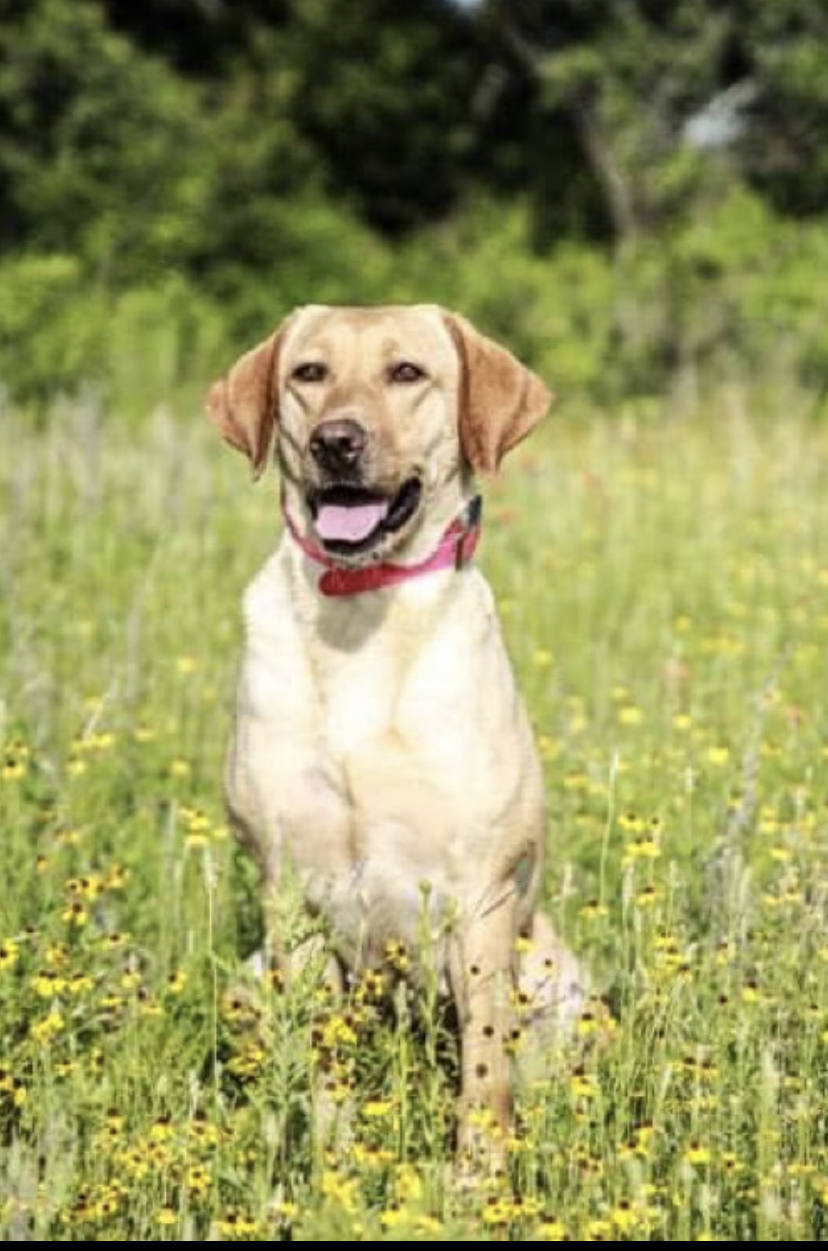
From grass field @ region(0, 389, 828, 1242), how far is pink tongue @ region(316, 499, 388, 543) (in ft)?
1.82

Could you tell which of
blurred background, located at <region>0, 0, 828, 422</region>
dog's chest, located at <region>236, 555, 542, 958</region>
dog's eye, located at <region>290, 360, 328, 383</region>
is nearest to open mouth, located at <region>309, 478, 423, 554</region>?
dog's chest, located at <region>236, 555, 542, 958</region>

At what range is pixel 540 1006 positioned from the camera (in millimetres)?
3674

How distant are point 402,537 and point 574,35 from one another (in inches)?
774

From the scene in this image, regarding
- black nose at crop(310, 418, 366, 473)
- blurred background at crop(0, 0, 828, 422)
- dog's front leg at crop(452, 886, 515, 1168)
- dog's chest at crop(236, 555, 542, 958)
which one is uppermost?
blurred background at crop(0, 0, 828, 422)

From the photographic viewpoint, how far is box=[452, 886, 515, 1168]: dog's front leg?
11.8 feet

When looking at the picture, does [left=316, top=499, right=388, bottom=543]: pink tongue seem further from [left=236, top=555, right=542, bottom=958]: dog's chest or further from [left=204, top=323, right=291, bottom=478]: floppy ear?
[left=204, top=323, right=291, bottom=478]: floppy ear

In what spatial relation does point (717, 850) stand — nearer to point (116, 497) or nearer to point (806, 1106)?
point (806, 1106)

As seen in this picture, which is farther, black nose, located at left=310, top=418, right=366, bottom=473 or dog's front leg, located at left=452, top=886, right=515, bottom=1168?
black nose, located at left=310, top=418, right=366, bottom=473

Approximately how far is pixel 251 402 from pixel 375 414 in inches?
16.4

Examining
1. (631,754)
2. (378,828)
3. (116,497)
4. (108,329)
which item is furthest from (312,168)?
(378,828)

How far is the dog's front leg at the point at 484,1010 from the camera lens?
360cm

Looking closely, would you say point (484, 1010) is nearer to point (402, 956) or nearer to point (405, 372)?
point (402, 956)

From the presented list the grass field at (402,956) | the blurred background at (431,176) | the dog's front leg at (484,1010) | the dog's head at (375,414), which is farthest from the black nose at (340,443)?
the blurred background at (431,176)

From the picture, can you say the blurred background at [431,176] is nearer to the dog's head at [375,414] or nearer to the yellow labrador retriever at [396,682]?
the dog's head at [375,414]
